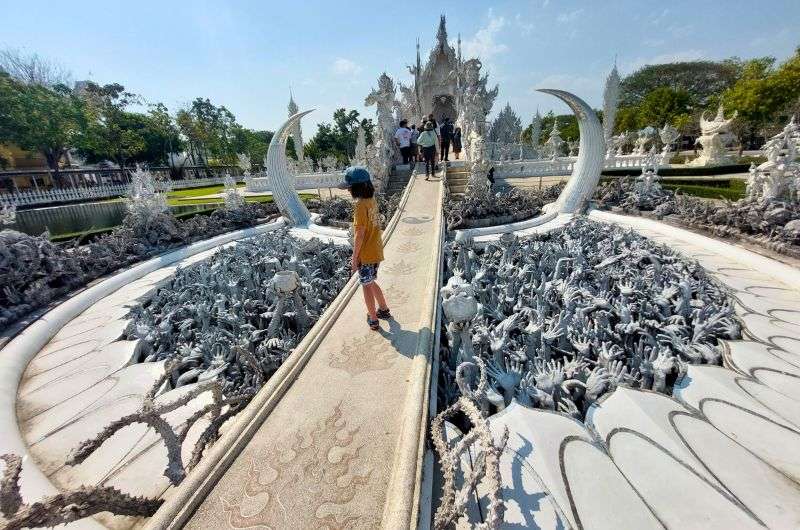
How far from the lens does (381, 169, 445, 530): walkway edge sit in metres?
1.95

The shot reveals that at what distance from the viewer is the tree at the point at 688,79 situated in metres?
46.4

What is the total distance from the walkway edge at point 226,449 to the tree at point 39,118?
3997 cm

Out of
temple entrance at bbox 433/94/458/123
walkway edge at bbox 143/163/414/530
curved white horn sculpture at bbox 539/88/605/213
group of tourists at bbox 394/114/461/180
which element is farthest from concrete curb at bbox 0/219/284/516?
temple entrance at bbox 433/94/458/123

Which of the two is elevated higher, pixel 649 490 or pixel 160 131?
pixel 160 131

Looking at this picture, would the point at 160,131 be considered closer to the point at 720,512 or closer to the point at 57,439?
the point at 57,439

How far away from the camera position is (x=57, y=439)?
3158 millimetres

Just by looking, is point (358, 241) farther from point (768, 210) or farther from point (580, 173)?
point (580, 173)

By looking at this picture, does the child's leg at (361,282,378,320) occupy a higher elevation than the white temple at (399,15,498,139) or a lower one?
lower

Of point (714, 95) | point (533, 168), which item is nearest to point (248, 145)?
point (533, 168)

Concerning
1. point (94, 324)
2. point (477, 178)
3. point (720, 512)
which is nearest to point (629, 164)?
point (477, 178)

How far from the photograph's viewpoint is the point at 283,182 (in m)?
11.6

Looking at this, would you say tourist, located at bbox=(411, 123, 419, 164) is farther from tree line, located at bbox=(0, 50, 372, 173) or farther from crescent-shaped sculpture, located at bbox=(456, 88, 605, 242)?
tree line, located at bbox=(0, 50, 372, 173)

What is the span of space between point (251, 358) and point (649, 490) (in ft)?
12.7

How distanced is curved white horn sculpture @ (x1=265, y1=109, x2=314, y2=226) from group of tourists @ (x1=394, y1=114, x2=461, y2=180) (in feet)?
15.7
